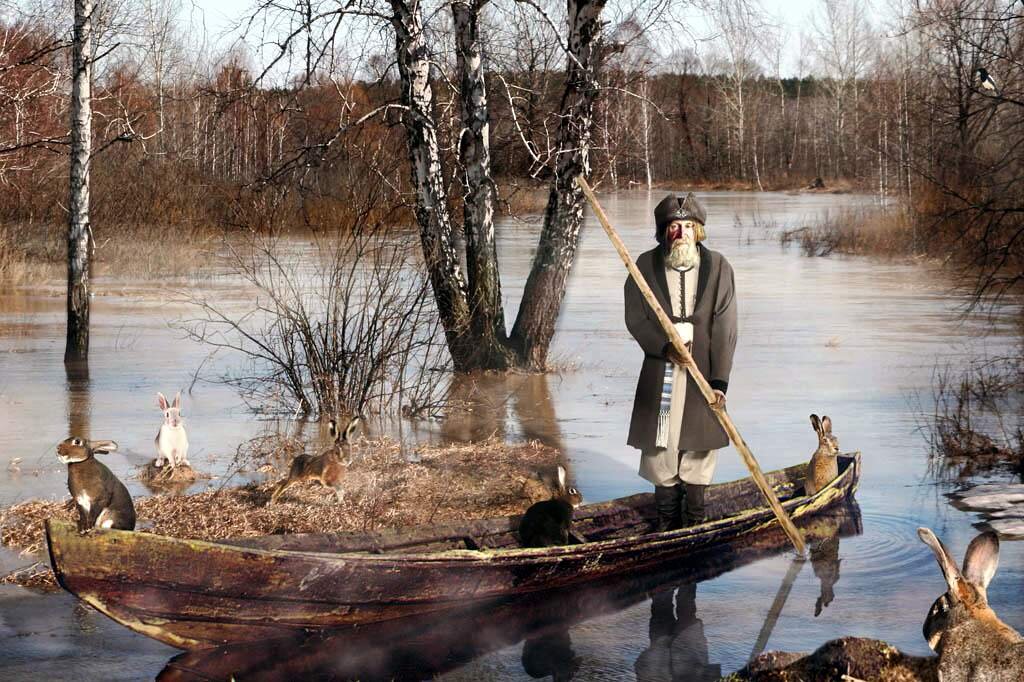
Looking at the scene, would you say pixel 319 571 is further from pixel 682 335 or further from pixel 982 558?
pixel 982 558

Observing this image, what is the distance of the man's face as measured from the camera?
24.6ft

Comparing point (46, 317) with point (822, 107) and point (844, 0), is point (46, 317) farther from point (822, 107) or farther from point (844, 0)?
point (822, 107)

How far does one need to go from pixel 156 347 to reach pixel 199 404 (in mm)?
4309

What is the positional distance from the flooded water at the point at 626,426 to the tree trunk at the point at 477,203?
0.61 m

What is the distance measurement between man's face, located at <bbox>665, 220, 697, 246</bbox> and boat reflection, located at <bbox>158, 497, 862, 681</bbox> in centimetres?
191

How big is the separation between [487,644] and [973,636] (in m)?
2.78

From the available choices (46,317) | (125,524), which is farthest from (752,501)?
(46,317)

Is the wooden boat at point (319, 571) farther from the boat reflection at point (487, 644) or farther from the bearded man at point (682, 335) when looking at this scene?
the bearded man at point (682, 335)

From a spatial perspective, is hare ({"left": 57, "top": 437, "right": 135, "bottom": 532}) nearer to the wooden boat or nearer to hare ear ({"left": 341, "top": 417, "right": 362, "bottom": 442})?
the wooden boat

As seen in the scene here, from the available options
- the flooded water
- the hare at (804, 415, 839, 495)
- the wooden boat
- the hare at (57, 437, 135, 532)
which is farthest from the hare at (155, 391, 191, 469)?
the hare at (804, 415, 839, 495)

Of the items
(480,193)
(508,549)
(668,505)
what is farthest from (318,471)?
(480,193)

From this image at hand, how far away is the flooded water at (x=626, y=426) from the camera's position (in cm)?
641

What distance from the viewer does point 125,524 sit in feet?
19.8

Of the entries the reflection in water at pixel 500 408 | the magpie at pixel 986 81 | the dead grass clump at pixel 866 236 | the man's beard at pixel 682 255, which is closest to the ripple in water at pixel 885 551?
the man's beard at pixel 682 255
